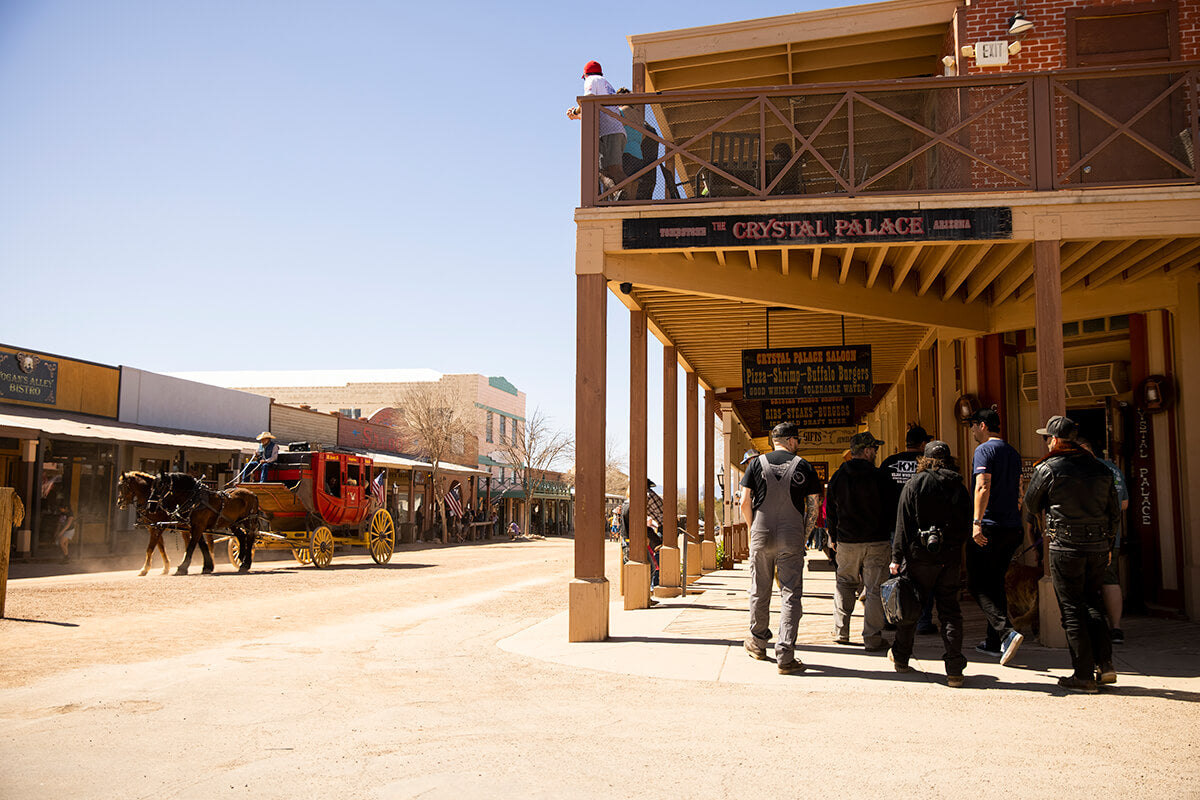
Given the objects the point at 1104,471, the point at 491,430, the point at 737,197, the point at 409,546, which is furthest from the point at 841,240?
the point at 491,430

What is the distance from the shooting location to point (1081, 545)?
6086mm

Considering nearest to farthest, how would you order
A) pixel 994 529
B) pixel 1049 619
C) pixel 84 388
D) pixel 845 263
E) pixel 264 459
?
pixel 994 529 < pixel 1049 619 < pixel 845 263 < pixel 264 459 < pixel 84 388

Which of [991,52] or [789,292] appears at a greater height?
[991,52]

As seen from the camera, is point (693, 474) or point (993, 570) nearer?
point (993, 570)

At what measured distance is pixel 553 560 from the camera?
2570 centimetres

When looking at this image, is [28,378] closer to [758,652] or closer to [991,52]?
[758,652]

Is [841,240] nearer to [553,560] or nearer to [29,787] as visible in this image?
[29,787]

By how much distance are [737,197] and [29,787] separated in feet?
24.7

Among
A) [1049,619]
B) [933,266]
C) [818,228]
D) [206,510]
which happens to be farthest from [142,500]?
[1049,619]

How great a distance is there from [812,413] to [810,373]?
516 cm

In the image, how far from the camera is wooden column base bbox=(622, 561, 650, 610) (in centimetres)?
1138

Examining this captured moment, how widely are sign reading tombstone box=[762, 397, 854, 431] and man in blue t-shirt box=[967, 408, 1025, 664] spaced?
33.3 feet

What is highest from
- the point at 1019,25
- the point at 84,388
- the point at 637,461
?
the point at 1019,25

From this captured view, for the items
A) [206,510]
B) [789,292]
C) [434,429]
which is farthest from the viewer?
[434,429]
